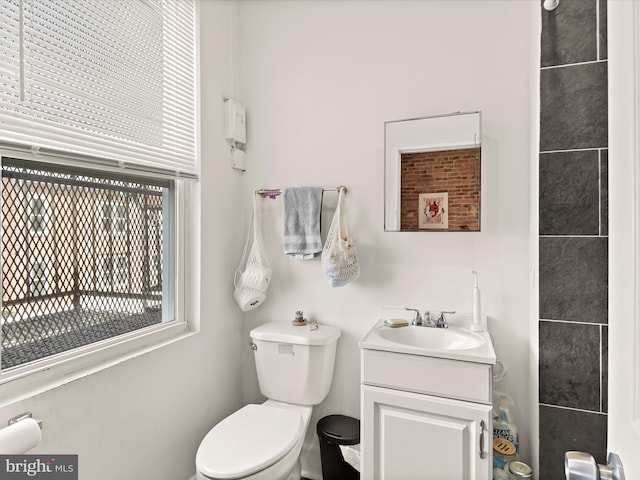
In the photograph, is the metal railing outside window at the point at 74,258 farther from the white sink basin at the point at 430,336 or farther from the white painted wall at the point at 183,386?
the white sink basin at the point at 430,336

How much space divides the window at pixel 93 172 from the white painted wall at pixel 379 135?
0.45 meters

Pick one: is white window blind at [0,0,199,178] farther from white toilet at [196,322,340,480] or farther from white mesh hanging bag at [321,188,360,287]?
white toilet at [196,322,340,480]

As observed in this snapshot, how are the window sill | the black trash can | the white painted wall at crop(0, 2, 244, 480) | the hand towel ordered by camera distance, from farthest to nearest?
the hand towel < the black trash can < the white painted wall at crop(0, 2, 244, 480) < the window sill

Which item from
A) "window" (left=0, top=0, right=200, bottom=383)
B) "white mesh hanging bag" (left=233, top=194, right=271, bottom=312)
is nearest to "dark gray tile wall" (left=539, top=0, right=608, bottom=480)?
"white mesh hanging bag" (left=233, top=194, right=271, bottom=312)

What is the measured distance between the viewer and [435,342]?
5.32 feet

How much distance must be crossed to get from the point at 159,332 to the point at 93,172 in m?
0.73

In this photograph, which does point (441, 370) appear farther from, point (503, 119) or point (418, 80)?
point (418, 80)

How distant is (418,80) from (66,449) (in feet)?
6.70

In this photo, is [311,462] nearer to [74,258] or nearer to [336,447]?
[336,447]

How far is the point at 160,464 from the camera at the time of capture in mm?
1539

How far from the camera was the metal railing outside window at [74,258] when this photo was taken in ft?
3.74

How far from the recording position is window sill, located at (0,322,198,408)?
3.57 ft

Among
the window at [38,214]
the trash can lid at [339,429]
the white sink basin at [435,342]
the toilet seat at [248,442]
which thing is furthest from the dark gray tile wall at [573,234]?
the window at [38,214]

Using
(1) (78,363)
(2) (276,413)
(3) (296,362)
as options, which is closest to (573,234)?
(3) (296,362)
